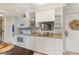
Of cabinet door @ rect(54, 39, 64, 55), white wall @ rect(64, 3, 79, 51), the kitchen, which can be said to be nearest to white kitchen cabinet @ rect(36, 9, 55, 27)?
the kitchen

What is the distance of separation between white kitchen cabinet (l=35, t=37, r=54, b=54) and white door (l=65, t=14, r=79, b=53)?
9.1 inches

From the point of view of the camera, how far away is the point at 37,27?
1.60 meters

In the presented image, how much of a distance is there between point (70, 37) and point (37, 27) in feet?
1.60

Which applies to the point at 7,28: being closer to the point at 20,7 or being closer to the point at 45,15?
the point at 20,7

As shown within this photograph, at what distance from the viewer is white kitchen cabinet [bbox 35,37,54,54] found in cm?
154

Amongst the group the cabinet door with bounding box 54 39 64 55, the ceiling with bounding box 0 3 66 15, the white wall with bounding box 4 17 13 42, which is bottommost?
the cabinet door with bounding box 54 39 64 55

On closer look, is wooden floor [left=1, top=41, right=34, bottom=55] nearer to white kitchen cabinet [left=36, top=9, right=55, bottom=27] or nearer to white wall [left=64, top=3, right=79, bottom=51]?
white kitchen cabinet [left=36, top=9, right=55, bottom=27]

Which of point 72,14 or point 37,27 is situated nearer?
point 72,14

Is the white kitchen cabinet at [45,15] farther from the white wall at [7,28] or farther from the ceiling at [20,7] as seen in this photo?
the white wall at [7,28]

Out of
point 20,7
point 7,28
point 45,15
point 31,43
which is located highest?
point 20,7

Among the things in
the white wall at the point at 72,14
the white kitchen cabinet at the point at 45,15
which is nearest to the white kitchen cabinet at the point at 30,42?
the white kitchen cabinet at the point at 45,15

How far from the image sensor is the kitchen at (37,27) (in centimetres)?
152

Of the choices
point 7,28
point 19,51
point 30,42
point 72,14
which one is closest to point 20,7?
point 7,28
